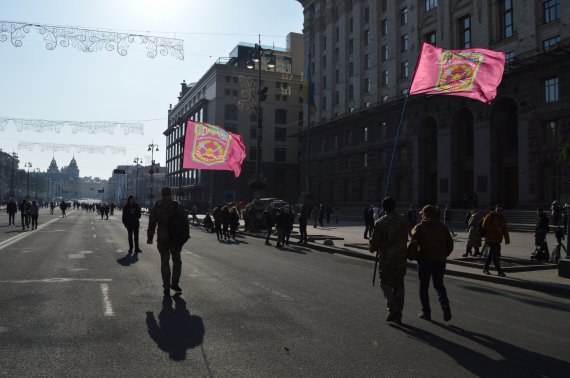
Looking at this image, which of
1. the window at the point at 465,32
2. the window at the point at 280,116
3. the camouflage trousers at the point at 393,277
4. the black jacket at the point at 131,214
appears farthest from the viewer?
the window at the point at 280,116

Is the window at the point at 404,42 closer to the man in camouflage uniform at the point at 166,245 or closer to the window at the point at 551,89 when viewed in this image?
the window at the point at 551,89

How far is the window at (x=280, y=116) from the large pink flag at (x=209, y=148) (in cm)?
5662

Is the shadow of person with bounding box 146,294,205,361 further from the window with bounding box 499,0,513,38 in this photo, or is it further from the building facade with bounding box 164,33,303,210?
the building facade with bounding box 164,33,303,210

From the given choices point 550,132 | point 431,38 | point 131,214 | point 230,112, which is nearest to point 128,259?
point 131,214

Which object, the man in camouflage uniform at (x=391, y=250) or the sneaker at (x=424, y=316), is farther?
the sneaker at (x=424, y=316)

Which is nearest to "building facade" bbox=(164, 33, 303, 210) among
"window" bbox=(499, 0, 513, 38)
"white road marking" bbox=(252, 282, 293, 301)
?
"window" bbox=(499, 0, 513, 38)

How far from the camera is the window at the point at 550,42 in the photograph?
3231 cm

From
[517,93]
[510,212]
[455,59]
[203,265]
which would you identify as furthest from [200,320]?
[517,93]

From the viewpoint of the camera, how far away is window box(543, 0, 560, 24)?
1293 inches

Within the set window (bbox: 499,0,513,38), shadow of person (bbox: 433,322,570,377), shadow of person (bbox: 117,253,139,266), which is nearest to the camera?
shadow of person (bbox: 433,322,570,377)

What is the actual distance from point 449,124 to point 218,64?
47.2 metres

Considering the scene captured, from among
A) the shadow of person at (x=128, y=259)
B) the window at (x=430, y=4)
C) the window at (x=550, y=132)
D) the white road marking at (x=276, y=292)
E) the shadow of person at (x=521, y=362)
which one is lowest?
the shadow of person at (x=521, y=362)

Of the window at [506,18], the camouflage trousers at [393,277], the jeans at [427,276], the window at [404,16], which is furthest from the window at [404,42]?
the camouflage trousers at [393,277]

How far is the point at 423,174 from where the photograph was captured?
45.3 metres
